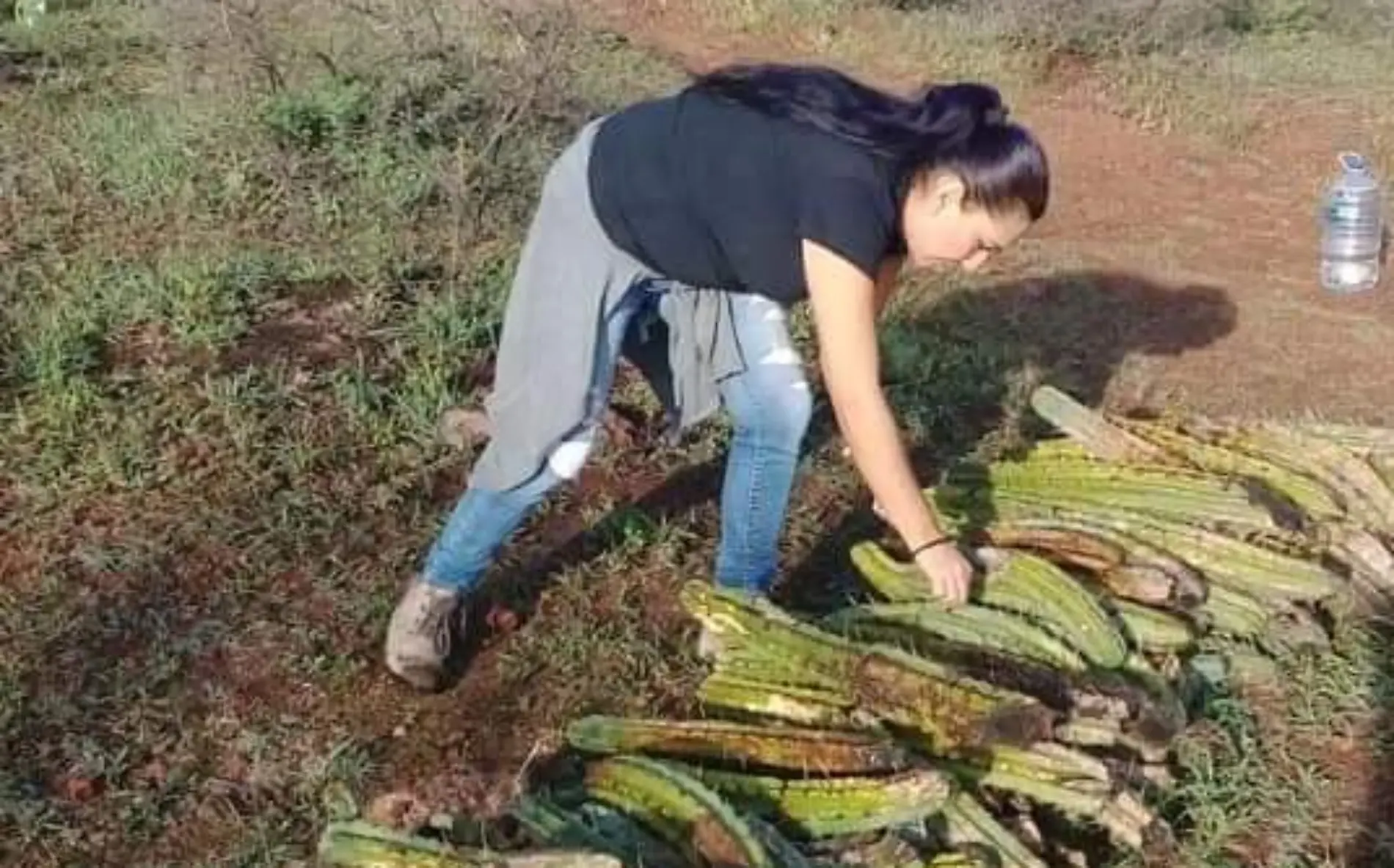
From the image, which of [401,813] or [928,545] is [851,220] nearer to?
[928,545]

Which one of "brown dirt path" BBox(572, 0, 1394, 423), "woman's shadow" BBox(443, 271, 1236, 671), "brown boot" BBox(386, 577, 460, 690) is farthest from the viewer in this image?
"brown dirt path" BBox(572, 0, 1394, 423)

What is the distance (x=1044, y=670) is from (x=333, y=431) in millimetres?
2183

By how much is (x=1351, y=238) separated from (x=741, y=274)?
4.03 metres

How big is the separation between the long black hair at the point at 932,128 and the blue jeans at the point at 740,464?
0.50m

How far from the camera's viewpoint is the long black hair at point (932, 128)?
3027mm

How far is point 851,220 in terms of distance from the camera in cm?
305

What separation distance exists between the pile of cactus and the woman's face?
756mm

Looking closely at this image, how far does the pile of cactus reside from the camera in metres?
2.98

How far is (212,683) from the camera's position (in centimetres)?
384

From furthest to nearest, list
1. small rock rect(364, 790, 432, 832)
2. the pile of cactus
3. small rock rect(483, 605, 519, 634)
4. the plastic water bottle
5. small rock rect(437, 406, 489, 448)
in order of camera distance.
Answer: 1. the plastic water bottle
2. small rock rect(437, 406, 489, 448)
3. small rock rect(483, 605, 519, 634)
4. the pile of cactus
5. small rock rect(364, 790, 432, 832)

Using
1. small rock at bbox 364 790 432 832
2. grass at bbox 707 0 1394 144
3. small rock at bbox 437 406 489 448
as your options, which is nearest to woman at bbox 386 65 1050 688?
small rock at bbox 364 790 432 832

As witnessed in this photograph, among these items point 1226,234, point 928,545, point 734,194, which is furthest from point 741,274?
point 1226,234

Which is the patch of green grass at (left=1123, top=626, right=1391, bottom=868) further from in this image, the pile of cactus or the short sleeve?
the short sleeve

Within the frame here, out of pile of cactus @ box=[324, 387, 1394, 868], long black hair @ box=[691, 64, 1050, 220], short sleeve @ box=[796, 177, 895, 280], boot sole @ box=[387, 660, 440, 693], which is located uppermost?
long black hair @ box=[691, 64, 1050, 220]
